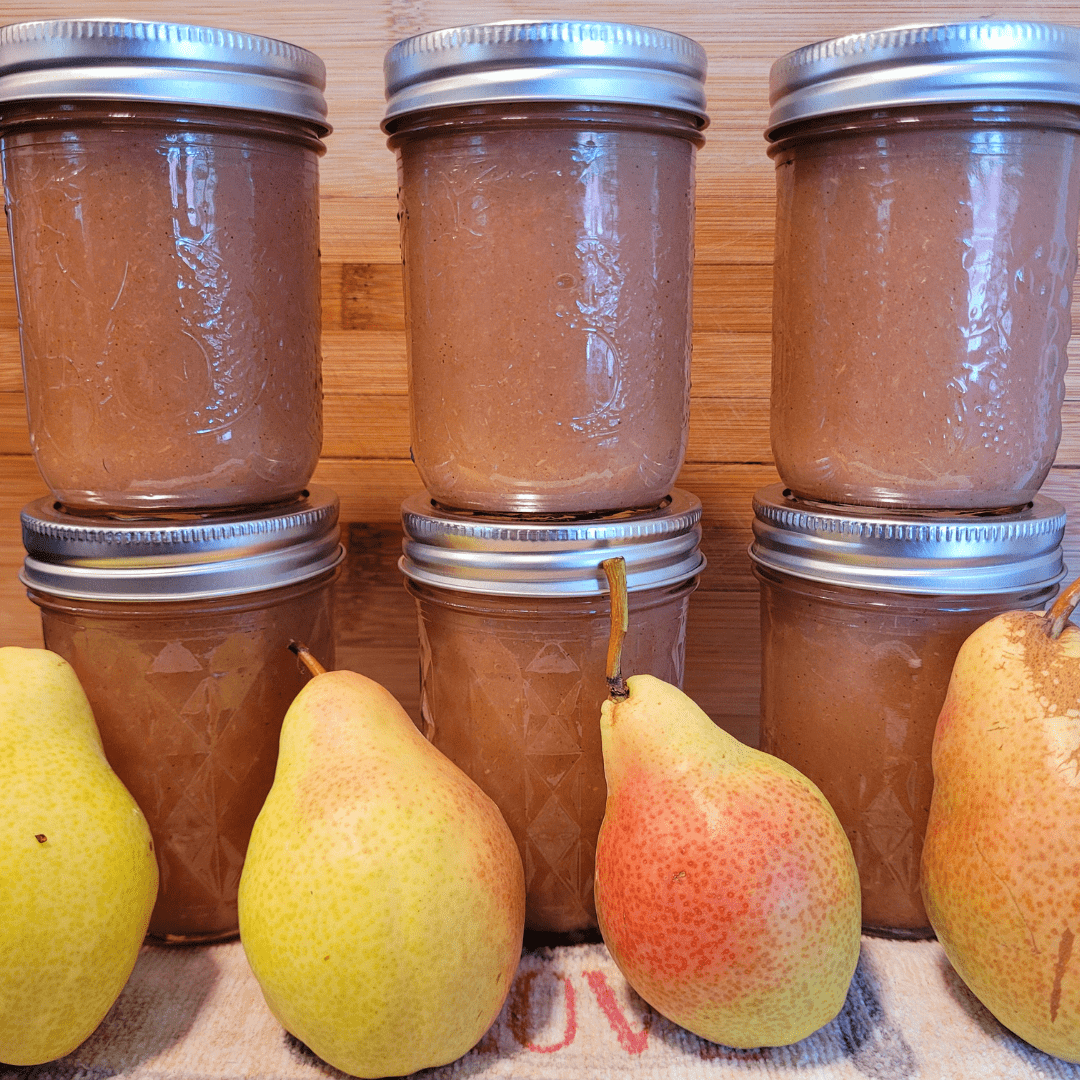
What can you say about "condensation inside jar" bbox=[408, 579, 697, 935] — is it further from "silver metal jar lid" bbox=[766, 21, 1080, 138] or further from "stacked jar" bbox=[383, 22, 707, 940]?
"silver metal jar lid" bbox=[766, 21, 1080, 138]

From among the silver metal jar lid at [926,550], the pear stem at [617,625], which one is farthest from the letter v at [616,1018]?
the silver metal jar lid at [926,550]

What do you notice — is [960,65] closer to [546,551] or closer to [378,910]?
[546,551]

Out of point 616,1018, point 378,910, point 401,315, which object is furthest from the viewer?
point 401,315

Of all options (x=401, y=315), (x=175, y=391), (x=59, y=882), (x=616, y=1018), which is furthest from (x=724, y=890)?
(x=401, y=315)

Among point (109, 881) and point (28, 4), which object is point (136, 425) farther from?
point (28, 4)

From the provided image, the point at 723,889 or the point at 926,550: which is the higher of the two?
the point at 926,550

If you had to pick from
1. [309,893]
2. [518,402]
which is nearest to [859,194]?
[518,402]
